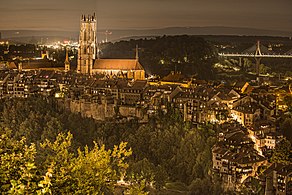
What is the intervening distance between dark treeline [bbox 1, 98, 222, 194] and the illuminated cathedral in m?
8.78

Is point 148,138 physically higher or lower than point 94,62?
lower

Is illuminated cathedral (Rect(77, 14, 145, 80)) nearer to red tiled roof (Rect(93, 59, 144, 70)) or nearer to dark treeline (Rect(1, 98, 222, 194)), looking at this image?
red tiled roof (Rect(93, 59, 144, 70))

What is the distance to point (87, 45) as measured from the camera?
43.8 m

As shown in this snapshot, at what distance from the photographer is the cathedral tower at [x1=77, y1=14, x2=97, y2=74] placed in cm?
4316

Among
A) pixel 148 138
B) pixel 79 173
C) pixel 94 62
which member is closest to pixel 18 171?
pixel 79 173

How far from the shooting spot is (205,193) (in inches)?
851

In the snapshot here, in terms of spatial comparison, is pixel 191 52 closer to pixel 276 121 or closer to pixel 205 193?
pixel 276 121

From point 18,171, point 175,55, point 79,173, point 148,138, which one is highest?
point 175,55

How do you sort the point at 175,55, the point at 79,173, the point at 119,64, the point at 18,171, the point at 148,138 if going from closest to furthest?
the point at 18,171 → the point at 79,173 → the point at 148,138 → the point at 119,64 → the point at 175,55

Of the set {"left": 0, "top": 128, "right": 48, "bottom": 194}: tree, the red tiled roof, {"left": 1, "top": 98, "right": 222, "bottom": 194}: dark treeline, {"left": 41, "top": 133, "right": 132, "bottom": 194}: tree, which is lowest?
{"left": 1, "top": 98, "right": 222, "bottom": 194}: dark treeline

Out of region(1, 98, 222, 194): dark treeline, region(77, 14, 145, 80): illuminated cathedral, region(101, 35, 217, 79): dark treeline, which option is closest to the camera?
region(1, 98, 222, 194): dark treeline

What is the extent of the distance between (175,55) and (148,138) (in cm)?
3131

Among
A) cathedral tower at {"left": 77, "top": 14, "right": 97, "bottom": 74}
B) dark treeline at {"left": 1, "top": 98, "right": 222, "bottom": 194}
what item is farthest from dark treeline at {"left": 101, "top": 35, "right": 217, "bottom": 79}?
dark treeline at {"left": 1, "top": 98, "right": 222, "bottom": 194}

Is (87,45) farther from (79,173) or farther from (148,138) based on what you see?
(79,173)
